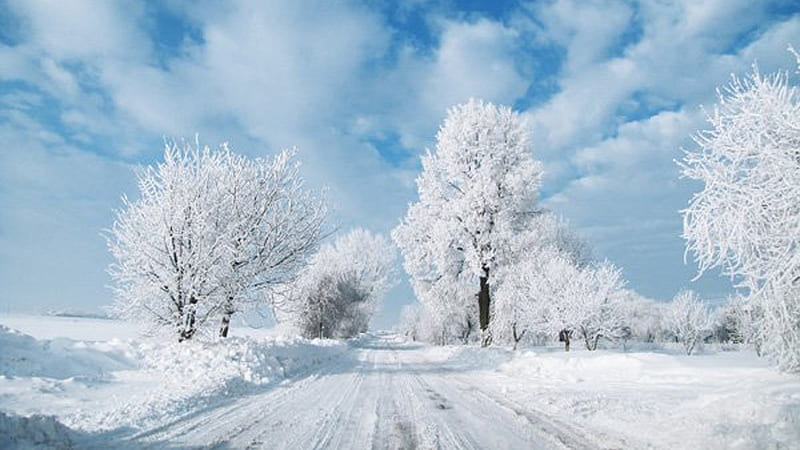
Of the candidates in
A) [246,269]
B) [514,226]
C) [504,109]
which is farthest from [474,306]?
[246,269]

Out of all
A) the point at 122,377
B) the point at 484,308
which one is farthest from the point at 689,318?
the point at 122,377

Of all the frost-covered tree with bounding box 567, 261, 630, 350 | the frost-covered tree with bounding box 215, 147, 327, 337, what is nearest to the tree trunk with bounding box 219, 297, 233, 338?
the frost-covered tree with bounding box 215, 147, 327, 337

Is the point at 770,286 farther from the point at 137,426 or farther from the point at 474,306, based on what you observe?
the point at 474,306

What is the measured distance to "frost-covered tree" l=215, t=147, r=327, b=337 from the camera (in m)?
15.7

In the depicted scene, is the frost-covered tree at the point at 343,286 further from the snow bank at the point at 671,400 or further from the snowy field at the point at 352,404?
the snow bank at the point at 671,400

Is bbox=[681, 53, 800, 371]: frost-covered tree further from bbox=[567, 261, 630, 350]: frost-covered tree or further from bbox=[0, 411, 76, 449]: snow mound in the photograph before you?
bbox=[567, 261, 630, 350]: frost-covered tree

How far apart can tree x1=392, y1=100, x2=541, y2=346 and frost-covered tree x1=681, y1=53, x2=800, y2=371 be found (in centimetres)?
1224

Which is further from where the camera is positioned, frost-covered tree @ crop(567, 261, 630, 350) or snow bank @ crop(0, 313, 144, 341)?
frost-covered tree @ crop(567, 261, 630, 350)

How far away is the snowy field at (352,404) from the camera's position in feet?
18.4

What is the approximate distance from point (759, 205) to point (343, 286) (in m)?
40.6

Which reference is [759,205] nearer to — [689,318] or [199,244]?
[199,244]

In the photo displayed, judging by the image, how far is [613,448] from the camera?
5473mm

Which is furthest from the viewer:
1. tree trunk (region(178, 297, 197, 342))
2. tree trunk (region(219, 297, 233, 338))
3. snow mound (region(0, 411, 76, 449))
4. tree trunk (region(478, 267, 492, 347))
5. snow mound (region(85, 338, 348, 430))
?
tree trunk (region(478, 267, 492, 347))

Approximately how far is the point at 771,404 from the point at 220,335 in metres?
15.9
